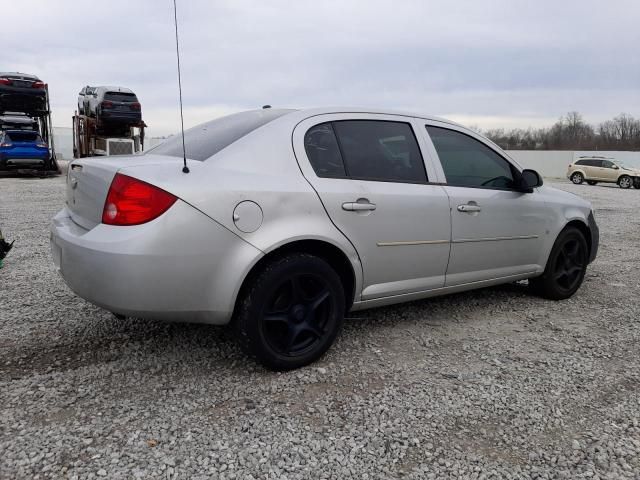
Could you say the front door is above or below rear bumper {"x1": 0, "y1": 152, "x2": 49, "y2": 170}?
below

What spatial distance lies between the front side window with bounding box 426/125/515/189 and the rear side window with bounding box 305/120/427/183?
0.25m

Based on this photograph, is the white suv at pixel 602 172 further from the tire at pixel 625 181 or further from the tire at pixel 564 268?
the tire at pixel 564 268

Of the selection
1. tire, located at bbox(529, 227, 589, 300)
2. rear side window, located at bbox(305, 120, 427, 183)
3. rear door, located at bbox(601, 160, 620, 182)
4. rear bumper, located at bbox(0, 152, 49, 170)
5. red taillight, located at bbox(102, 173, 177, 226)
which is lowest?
tire, located at bbox(529, 227, 589, 300)

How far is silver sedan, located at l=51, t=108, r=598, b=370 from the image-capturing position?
8.38 feet

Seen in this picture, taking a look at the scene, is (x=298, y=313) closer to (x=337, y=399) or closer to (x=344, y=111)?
(x=337, y=399)

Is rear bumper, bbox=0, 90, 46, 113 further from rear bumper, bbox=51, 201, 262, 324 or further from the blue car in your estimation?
rear bumper, bbox=51, 201, 262, 324

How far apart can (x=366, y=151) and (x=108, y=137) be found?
2052 cm

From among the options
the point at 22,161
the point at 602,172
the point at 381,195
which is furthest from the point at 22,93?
the point at 602,172

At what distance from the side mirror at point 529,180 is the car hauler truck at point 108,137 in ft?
61.5

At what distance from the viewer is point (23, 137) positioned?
64.1 ft

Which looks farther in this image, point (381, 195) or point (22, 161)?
point (22, 161)

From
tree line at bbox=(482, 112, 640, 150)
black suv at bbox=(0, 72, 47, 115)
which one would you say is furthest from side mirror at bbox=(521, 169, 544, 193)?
tree line at bbox=(482, 112, 640, 150)

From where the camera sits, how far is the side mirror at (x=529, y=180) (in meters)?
4.10

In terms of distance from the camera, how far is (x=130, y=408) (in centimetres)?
254
